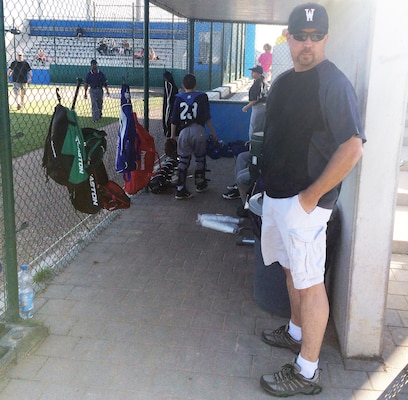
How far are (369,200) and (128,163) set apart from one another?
131 inches

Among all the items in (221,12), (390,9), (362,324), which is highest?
(221,12)

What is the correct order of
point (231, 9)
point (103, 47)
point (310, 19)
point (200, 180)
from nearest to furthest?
point (310, 19) < point (200, 180) < point (231, 9) < point (103, 47)

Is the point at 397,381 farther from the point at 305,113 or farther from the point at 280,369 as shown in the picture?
the point at 305,113

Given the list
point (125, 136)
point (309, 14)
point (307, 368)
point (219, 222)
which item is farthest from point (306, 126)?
point (219, 222)

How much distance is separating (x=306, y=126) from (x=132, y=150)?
337 cm

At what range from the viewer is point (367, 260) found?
3.12 meters

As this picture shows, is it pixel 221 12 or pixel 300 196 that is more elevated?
pixel 221 12

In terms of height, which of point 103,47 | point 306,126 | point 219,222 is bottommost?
point 219,222

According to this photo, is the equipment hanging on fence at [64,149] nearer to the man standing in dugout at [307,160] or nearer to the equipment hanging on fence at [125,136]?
the equipment hanging on fence at [125,136]

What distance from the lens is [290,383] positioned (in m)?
2.94

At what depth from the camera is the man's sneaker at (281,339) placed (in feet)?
11.0

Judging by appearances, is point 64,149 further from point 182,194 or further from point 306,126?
point 182,194

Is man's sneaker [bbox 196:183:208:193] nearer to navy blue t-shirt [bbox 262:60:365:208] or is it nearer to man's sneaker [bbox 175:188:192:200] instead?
man's sneaker [bbox 175:188:192:200]

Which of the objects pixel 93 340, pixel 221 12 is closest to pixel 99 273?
pixel 93 340
